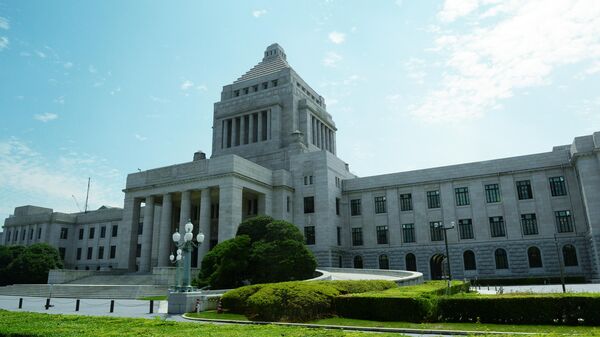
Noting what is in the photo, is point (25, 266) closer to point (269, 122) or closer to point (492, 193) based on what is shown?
point (269, 122)

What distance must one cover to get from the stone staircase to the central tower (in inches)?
927

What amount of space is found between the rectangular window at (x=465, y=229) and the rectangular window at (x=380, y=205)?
8834 mm

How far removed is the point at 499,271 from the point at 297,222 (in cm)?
2286

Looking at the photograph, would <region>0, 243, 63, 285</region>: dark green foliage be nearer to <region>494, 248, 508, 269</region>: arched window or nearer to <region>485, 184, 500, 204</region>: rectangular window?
<region>494, 248, 508, 269</region>: arched window

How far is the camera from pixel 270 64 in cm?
7119

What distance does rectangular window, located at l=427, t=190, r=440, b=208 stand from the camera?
49219mm

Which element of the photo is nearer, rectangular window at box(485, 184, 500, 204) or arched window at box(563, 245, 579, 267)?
arched window at box(563, 245, 579, 267)

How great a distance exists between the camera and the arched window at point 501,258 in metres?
44.4

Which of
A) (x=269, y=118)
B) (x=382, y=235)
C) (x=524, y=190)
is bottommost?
(x=382, y=235)

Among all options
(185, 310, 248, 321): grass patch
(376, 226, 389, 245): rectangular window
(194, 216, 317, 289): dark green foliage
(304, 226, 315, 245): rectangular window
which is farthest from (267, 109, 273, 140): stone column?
(185, 310, 248, 321): grass patch

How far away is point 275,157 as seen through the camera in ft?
191

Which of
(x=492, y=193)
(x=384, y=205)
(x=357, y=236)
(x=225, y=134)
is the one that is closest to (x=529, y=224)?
(x=492, y=193)

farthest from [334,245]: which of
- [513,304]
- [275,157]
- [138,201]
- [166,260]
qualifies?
[513,304]

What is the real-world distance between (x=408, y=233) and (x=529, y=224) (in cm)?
1257
